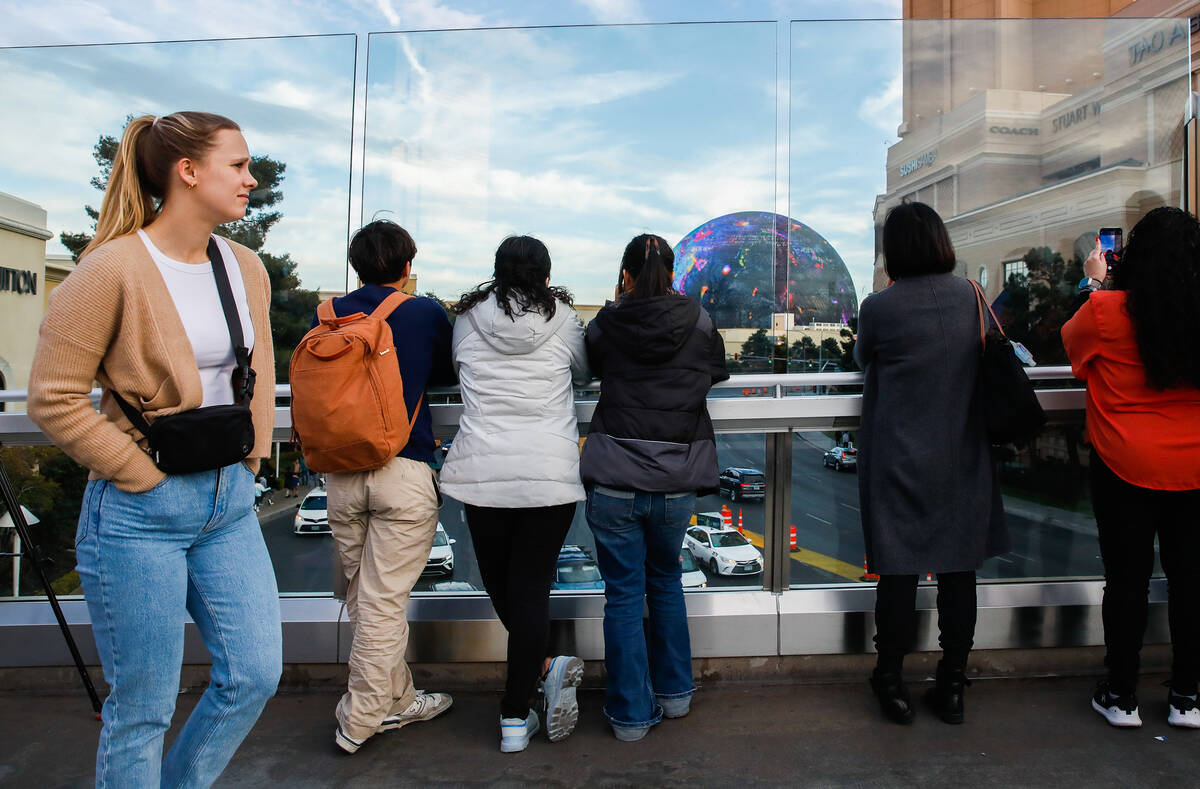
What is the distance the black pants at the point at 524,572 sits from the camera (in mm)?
2623

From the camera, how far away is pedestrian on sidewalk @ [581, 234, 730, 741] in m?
2.64

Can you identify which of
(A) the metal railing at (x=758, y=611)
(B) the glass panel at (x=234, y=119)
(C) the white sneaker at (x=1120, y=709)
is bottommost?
(C) the white sneaker at (x=1120, y=709)

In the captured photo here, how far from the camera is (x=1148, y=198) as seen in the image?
4.90 m

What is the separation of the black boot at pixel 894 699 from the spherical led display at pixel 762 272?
182 cm

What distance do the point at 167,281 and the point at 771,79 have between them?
12.0 feet

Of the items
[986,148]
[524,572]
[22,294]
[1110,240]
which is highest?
[986,148]

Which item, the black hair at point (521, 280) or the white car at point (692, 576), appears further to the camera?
the white car at point (692, 576)

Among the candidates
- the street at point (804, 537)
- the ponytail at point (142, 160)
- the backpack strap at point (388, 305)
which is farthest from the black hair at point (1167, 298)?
the ponytail at point (142, 160)

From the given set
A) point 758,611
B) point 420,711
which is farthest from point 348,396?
point 758,611

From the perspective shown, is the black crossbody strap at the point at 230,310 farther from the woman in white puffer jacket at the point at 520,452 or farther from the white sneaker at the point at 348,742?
the white sneaker at the point at 348,742

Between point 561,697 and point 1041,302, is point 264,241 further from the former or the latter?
point 1041,302

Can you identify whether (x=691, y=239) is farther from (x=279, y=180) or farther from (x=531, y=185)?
(x=279, y=180)

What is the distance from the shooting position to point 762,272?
13.8ft

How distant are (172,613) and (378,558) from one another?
1.00 metres
